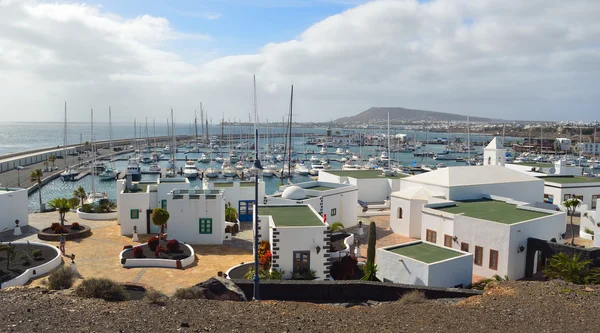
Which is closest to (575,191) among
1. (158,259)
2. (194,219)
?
(194,219)

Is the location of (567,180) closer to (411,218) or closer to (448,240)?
(411,218)

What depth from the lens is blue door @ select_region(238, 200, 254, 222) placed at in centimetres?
3191

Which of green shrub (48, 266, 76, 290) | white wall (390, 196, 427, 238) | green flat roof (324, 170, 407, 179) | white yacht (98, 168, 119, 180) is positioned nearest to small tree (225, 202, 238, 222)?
white wall (390, 196, 427, 238)

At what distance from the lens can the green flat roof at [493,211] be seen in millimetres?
23714

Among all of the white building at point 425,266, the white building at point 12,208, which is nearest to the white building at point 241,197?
the white building at point 12,208

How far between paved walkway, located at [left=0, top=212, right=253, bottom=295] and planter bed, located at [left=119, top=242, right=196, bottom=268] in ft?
1.10

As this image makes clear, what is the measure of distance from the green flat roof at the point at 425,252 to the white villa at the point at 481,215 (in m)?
2.83

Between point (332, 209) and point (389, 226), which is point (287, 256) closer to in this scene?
point (332, 209)

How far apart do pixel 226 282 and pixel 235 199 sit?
16.8 metres

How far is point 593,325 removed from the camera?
1263cm

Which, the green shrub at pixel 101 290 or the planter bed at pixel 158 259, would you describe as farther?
the planter bed at pixel 158 259

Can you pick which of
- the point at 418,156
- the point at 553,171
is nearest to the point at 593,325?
the point at 553,171

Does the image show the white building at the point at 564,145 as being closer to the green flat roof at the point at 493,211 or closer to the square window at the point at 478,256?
the green flat roof at the point at 493,211

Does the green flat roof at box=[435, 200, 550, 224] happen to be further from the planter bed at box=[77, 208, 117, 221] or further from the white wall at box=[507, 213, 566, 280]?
the planter bed at box=[77, 208, 117, 221]
